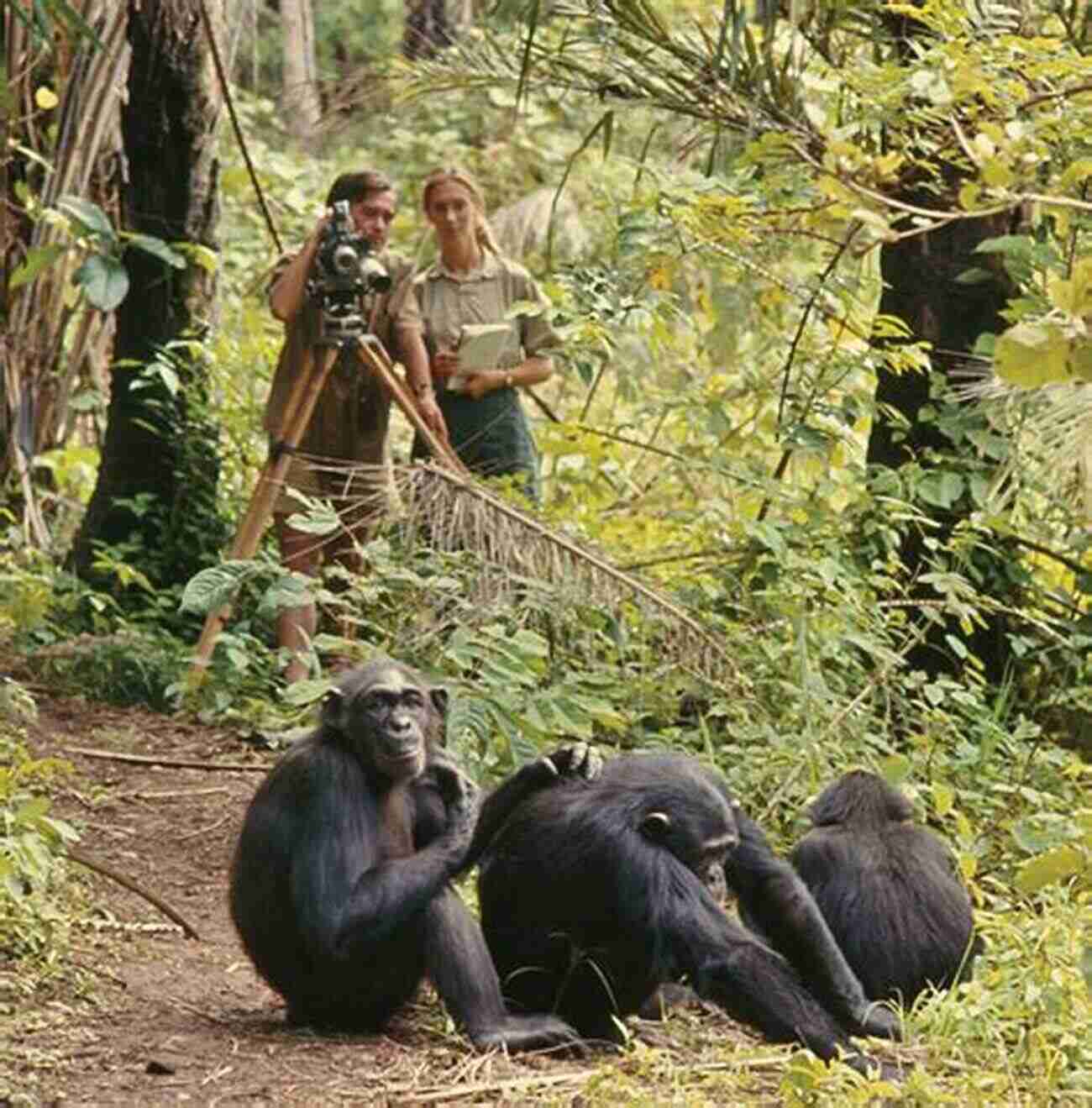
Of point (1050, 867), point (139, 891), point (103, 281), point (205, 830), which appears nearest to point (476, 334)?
point (103, 281)

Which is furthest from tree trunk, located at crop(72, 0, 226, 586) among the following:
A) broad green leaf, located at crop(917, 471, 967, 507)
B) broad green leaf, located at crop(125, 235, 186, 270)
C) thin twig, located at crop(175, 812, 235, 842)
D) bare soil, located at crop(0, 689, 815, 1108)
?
broad green leaf, located at crop(917, 471, 967, 507)

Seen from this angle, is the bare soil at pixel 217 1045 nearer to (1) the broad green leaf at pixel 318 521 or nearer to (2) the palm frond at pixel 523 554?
(1) the broad green leaf at pixel 318 521

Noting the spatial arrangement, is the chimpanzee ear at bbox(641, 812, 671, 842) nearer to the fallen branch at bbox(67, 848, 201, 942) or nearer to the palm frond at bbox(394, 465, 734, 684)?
the fallen branch at bbox(67, 848, 201, 942)

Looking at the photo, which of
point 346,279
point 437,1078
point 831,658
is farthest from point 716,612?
point 437,1078

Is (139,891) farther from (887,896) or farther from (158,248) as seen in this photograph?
(158,248)

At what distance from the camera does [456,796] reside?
22.4 ft

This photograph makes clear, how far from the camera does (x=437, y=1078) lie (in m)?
6.20

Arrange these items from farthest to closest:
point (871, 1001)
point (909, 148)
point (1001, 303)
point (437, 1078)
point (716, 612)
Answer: point (1001, 303)
point (716, 612)
point (909, 148)
point (871, 1001)
point (437, 1078)

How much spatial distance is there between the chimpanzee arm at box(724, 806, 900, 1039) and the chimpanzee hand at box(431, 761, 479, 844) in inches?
26.8

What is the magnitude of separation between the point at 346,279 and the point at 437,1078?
4.25 metres

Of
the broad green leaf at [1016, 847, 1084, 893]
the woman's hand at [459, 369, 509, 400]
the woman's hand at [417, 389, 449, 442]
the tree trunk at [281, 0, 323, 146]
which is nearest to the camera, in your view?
the broad green leaf at [1016, 847, 1084, 893]

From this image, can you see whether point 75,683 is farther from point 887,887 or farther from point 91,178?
point 887,887

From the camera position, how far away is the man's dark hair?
10.5 metres

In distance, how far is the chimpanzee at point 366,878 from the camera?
6.49 meters
